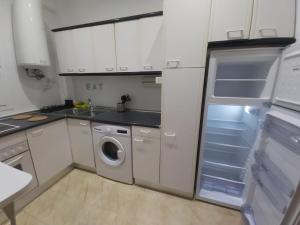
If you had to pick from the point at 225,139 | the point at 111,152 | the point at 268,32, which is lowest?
the point at 111,152

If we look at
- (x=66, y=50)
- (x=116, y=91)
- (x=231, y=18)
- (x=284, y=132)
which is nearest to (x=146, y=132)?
(x=116, y=91)

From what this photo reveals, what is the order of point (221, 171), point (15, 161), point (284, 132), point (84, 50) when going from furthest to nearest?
point (84, 50), point (221, 171), point (15, 161), point (284, 132)

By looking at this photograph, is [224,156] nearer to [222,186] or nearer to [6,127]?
[222,186]

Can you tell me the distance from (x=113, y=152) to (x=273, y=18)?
2124 millimetres

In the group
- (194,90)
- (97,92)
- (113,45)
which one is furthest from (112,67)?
(194,90)

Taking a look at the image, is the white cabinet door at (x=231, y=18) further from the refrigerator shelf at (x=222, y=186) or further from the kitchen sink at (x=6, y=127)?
the kitchen sink at (x=6, y=127)

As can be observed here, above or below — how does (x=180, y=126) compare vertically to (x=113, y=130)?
above

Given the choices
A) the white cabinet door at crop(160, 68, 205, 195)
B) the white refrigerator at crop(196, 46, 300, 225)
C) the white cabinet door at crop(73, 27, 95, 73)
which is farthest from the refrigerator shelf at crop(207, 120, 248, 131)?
the white cabinet door at crop(73, 27, 95, 73)

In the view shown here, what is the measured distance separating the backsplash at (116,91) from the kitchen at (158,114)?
0.06ft

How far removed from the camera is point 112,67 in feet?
6.24

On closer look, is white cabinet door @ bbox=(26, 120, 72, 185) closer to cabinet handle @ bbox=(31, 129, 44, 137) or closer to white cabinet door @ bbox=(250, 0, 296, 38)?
cabinet handle @ bbox=(31, 129, 44, 137)

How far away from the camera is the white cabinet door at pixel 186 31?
47.3 inches

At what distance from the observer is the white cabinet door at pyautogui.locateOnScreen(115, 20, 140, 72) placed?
1.70 metres

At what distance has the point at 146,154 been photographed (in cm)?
Answer: 171
